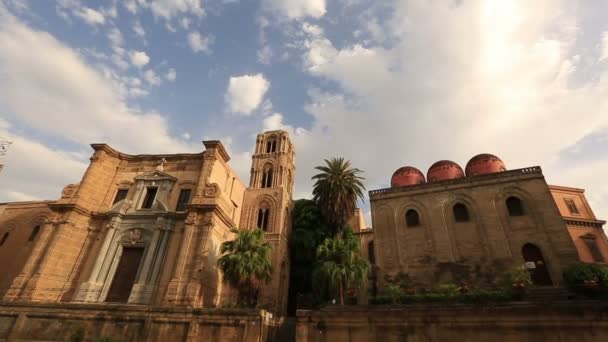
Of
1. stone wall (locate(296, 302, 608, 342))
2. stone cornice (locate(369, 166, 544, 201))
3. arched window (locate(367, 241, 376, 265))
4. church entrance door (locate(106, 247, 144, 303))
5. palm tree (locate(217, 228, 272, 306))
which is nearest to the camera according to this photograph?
stone wall (locate(296, 302, 608, 342))

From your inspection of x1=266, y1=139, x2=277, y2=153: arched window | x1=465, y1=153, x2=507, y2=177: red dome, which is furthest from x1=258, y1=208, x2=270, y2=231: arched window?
x1=465, y1=153, x2=507, y2=177: red dome

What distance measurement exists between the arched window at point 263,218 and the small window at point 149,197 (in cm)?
957

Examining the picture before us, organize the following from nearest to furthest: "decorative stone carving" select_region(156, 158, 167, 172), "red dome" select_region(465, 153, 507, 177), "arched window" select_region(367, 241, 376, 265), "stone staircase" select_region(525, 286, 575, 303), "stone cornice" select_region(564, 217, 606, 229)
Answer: "stone staircase" select_region(525, 286, 575, 303), "decorative stone carving" select_region(156, 158, 167, 172), "red dome" select_region(465, 153, 507, 177), "stone cornice" select_region(564, 217, 606, 229), "arched window" select_region(367, 241, 376, 265)

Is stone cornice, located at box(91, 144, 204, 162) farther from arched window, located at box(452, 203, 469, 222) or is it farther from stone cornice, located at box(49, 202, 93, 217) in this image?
arched window, located at box(452, 203, 469, 222)

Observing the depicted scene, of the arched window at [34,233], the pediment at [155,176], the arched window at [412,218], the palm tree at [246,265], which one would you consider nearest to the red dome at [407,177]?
the arched window at [412,218]

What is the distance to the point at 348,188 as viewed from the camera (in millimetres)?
25156

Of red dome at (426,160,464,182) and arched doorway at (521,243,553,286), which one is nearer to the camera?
arched doorway at (521,243,553,286)

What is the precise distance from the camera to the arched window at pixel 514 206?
65.7ft

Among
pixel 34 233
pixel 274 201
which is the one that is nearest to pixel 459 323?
pixel 274 201

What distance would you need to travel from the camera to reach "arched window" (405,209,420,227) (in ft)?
73.0

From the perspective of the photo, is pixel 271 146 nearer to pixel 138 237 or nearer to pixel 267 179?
pixel 267 179

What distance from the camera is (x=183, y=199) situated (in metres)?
21.3

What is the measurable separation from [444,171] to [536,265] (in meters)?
9.90

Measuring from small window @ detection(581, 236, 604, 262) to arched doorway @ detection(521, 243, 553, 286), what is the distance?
29.7 ft
